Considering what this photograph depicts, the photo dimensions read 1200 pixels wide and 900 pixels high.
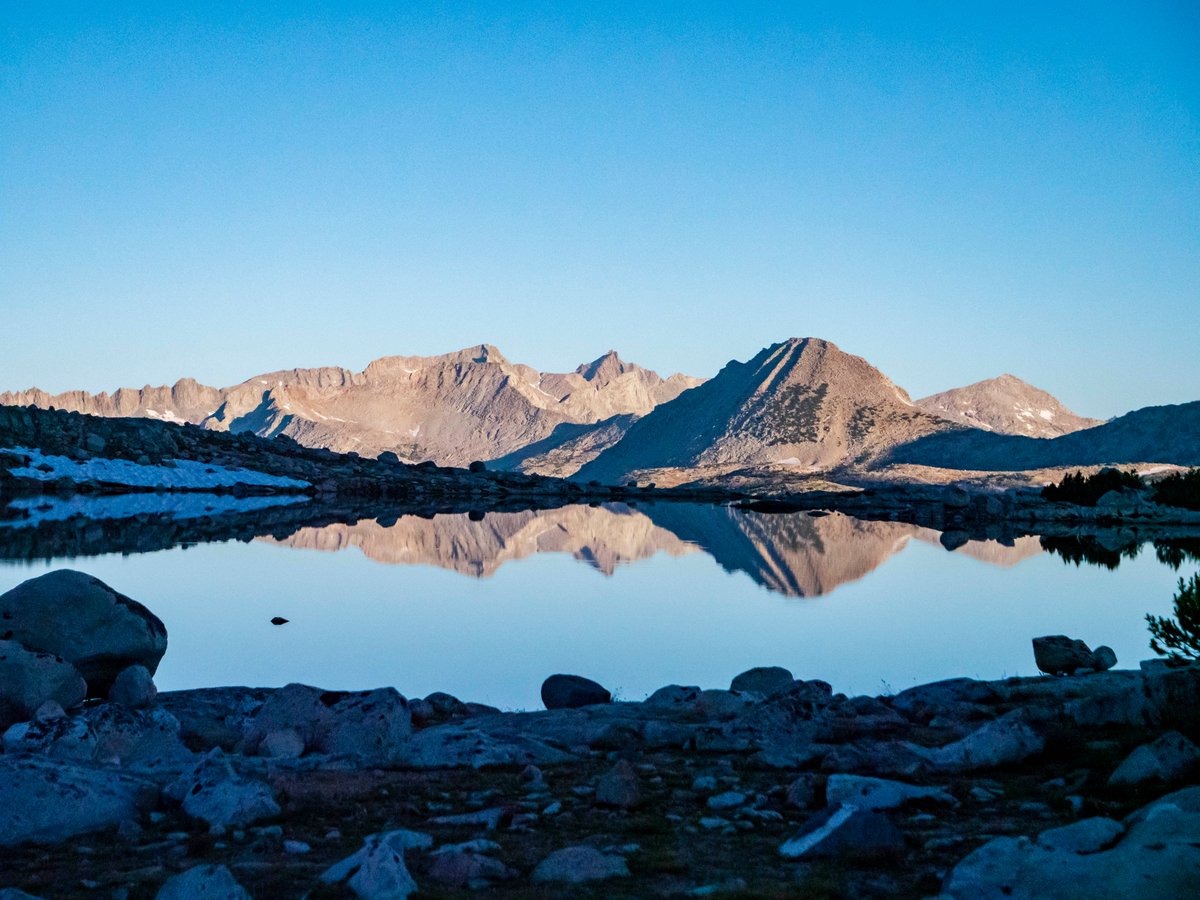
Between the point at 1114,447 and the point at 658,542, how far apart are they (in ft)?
480

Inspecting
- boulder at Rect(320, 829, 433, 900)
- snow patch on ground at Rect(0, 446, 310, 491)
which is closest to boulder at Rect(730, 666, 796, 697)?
boulder at Rect(320, 829, 433, 900)

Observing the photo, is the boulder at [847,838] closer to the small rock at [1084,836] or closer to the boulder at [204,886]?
the small rock at [1084,836]

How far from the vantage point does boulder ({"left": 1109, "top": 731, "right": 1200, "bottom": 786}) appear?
33.3 feet

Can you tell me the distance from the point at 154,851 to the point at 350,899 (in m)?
2.41

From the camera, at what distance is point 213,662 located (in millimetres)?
20781

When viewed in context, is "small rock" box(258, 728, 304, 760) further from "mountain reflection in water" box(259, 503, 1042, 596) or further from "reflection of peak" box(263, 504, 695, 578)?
"reflection of peak" box(263, 504, 695, 578)

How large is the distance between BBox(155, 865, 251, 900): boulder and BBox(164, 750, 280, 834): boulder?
6.76ft

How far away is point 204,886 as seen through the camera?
24.4 feet

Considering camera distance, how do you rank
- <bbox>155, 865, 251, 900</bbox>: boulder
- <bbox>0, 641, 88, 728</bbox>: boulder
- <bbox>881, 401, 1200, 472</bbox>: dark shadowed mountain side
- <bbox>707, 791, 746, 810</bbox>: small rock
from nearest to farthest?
<bbox>155, 865, 251, 900</bbox>: boulder, <bbox>707, 791, 746, 810</bbox>: small rock, <bbox>0, 641, 88, 728</bbox>: boulder, <bbox>881, 401, 1200, 472</bbox>: dark shadowed mountain side

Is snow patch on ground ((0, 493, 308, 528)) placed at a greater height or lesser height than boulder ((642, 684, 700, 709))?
greater

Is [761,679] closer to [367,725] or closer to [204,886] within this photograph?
[367,725]

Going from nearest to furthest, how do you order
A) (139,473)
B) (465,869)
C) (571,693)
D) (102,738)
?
(465,869)
(102,738)
(571,693)
(139,473)

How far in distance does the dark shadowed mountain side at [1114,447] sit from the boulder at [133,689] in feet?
531

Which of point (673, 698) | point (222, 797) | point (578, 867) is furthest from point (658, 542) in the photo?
point (578, 867)
